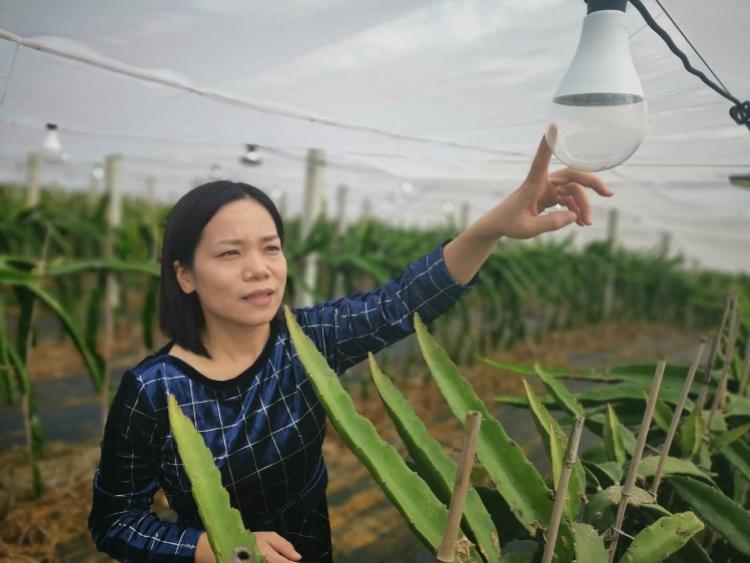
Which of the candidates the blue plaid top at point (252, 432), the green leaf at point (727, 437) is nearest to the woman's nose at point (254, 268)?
the blue plaid top at point (252, 432)

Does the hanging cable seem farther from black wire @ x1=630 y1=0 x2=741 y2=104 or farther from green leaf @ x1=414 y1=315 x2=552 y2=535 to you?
green leaf @ x1=414 y1=315 x2=552 y2=535

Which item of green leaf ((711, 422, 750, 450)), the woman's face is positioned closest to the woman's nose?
the woman's face

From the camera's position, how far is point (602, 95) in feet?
1.73

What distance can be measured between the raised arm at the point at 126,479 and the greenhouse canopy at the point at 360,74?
1.48 ft

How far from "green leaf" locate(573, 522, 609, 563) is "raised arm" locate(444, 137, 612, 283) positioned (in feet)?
1.09

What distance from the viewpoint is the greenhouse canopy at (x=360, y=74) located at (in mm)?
671

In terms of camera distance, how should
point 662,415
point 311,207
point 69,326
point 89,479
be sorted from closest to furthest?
point 662,415
point 69,326
point 89,479
point 311,207

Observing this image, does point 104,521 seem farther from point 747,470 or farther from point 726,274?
point 726,274

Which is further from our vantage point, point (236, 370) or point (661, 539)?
point (236, 370)

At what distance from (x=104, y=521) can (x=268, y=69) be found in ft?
2.10

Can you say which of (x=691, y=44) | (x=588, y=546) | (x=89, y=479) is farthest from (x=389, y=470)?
(x=89, y=479)

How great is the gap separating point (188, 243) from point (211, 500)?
0.34 metres

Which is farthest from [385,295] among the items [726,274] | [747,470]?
[726,274]

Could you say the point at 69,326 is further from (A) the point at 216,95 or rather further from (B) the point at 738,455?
(B) the point at 738,455
